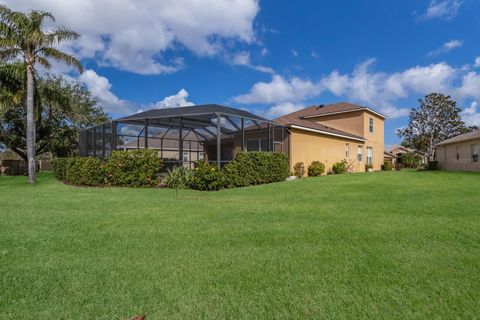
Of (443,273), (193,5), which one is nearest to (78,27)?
(193,5)

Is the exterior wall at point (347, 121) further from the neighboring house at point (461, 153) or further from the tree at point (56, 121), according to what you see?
the tree at point (56, 121)

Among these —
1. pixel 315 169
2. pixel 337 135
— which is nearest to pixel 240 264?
pixel 315 169

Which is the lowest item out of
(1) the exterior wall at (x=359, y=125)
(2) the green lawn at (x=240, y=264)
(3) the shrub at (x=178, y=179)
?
(2) the green lawn at (x=240, y=264)

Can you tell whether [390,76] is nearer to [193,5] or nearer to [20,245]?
[193,5]

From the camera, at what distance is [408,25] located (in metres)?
15.8

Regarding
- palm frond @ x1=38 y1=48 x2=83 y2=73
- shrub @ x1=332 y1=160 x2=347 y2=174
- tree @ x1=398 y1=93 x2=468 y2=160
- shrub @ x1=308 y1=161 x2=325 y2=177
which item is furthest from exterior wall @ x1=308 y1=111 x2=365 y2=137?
tree @ x1=398 y1=93 x2=468 y2=160

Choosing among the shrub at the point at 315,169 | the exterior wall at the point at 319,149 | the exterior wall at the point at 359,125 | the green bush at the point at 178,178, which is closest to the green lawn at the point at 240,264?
the green bush at the point at 178,178

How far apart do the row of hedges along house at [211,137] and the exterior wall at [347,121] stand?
2004 millimetres

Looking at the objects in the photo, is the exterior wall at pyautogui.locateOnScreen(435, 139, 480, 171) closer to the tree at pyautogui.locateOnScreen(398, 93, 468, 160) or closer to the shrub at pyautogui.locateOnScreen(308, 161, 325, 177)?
the shrub at pyautogui.locateOnScreen(308, 161, 325, 177)

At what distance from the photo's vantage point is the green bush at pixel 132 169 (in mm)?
12555

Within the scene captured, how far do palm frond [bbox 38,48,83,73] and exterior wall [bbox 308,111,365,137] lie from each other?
1853cm

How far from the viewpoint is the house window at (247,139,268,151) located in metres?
16.4

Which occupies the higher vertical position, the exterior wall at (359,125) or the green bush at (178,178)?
the exterior wall at (359,125)

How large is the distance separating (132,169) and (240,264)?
10282 mm
